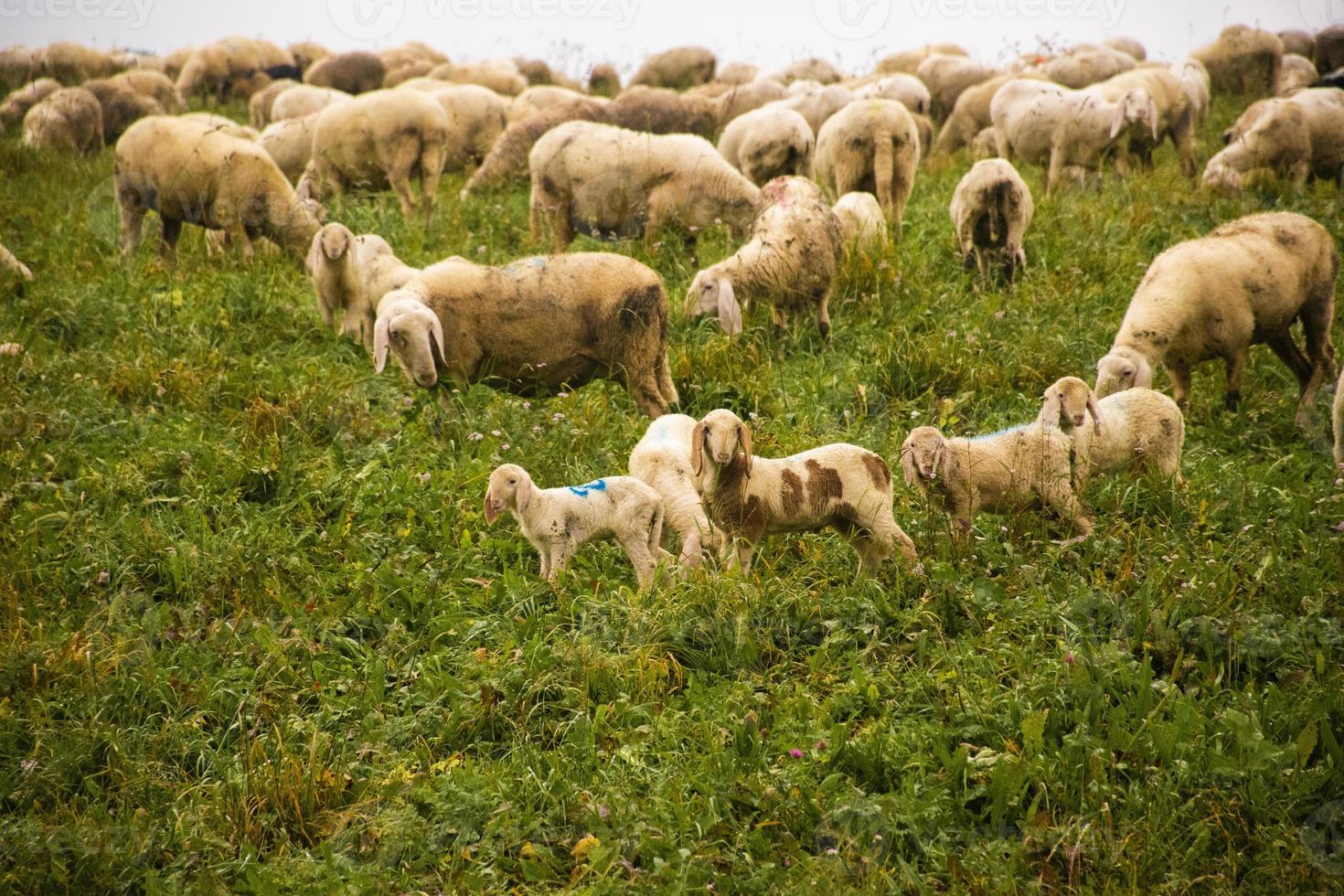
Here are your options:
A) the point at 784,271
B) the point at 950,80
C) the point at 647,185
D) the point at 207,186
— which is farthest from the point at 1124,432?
the point at 950,80

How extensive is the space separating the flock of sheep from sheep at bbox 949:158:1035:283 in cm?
2

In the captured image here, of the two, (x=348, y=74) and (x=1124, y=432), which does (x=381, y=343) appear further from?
(x=348, y=74)

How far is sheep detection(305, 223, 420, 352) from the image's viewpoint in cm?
820

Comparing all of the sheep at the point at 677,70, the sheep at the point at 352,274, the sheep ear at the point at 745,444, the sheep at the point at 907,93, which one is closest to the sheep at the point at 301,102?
the sheep at the point at 907,93

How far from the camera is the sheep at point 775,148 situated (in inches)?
467

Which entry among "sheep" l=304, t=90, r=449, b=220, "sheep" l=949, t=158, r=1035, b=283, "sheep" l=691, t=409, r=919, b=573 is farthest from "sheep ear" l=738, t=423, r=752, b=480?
"sheep" l=304, t=90, r=449, b=220

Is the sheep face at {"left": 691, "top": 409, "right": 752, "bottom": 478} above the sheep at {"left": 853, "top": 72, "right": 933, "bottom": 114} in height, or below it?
below

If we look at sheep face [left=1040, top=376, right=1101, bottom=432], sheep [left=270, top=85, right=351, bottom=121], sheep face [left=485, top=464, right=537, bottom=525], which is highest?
sheep [left=270, top=85, right=351, bottom=121]

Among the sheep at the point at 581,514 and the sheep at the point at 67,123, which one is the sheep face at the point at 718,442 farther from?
the sheep at the point at 67,123

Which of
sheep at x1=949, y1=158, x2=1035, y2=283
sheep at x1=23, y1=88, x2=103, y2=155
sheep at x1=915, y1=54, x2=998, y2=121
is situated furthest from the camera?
sheep at x1=915, y1=54, x2=998, y2=121

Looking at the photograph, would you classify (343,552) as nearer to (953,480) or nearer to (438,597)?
(438,597)

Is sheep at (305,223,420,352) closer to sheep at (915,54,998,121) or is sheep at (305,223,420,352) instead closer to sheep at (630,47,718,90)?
sheep at (915,54,998,121)

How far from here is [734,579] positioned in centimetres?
473

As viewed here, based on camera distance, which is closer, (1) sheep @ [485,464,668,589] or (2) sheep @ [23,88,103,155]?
(1) sheep @ [485,464,668,589]
